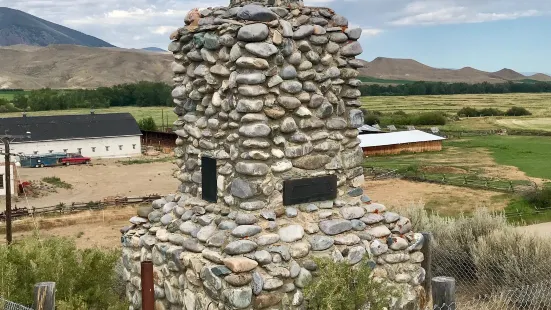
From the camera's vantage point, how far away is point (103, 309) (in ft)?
23.7

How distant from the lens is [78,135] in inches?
2215

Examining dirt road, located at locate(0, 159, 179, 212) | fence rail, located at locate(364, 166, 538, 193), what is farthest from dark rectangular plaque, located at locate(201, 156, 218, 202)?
fence rail, located at locate(364, 166, 538, 193)

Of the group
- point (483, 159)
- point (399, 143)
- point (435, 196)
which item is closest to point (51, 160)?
point (399, 143)

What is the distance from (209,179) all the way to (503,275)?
6.14 meters

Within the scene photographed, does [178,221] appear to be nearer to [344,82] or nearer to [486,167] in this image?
[344,82]

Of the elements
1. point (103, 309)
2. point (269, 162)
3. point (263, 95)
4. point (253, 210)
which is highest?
point (263, 95)

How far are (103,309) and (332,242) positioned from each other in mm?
3004

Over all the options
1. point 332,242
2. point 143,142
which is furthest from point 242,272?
point 143,142

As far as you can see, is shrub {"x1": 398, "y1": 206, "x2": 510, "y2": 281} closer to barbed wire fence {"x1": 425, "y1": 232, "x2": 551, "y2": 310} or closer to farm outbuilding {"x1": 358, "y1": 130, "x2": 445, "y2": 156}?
barbed wire fence {"x1": 425, "y1": 232, "x2": 551, "y2": 310}

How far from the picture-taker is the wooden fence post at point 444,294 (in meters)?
5.88

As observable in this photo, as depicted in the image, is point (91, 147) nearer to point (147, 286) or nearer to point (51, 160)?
point (51, 160)

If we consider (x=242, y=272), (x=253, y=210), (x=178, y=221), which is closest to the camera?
(x=242, y=272)

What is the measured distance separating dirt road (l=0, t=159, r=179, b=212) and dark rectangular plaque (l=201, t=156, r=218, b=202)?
2486 cm

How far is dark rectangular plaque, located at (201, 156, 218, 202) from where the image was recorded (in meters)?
6.77
